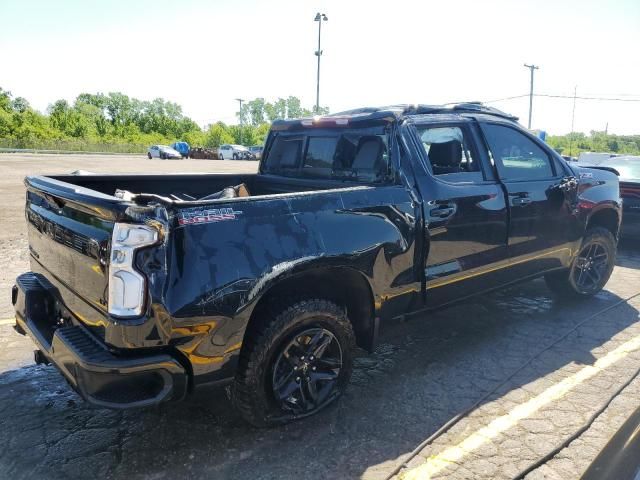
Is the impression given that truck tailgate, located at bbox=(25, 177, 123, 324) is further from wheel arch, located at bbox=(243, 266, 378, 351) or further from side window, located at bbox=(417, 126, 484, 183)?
side window, located at bbox=(417, 126, 484, 183)

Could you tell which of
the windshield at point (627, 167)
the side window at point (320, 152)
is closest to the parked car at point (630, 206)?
the windshield at point (627, 167)

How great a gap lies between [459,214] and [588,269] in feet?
8.24

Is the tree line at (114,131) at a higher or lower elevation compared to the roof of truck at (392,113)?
higher

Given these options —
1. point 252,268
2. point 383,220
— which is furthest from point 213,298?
point 383,220

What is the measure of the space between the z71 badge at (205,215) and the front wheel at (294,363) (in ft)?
1.99

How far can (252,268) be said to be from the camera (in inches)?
97.6

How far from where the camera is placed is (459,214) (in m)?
3.55

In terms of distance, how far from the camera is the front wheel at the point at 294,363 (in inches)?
105

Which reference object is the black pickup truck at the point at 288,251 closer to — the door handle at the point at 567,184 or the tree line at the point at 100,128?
the door handle at the point at 567,184

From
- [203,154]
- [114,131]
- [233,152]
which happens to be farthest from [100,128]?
[233,152]

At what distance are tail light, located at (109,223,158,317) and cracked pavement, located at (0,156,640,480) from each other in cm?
89

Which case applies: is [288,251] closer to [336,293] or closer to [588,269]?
[336,293]

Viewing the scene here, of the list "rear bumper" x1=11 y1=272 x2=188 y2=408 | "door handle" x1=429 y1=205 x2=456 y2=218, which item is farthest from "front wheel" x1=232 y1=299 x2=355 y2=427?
"door handle" x1=429 y1=205 x2=456 y2=218

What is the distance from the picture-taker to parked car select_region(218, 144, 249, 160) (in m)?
53.1
